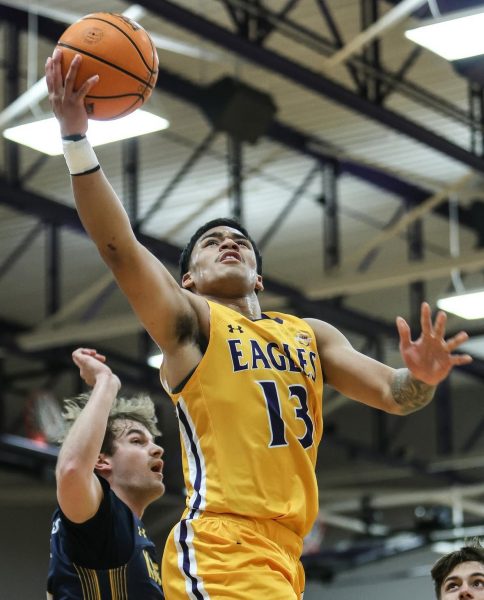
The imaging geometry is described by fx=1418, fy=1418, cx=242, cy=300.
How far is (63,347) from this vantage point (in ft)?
66.3

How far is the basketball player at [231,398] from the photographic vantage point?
448 centimetres

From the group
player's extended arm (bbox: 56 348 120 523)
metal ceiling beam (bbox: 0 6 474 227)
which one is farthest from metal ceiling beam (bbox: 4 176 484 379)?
player's extended arm (bbox: 56 348 120 523)

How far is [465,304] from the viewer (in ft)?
55.9

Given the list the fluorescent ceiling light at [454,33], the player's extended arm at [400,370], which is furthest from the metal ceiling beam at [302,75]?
the player's extended arm at [400,370]

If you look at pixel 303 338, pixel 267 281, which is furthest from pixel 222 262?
pixel 267 281

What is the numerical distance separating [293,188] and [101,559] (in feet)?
42.1

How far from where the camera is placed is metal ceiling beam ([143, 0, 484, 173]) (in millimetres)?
12391

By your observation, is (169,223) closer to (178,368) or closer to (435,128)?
(435,128)

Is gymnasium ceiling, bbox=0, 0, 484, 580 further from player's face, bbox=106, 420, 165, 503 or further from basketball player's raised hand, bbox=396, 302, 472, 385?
basketball player's raised hand, bbox=396, 302, 472, 385

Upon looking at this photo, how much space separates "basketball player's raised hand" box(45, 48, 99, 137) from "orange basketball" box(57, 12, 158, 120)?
2.1 inches

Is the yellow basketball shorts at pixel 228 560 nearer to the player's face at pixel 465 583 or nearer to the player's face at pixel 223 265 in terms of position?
the player's face at pixel 223 265

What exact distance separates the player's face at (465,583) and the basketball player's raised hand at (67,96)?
257 cm

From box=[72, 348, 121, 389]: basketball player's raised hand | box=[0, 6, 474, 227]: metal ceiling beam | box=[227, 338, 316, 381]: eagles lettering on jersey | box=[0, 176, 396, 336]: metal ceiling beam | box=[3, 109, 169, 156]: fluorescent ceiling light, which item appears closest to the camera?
box=[227, 338, 316, 381]: eagles lettering on jersey

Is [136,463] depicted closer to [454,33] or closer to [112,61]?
Result: [112,61]
